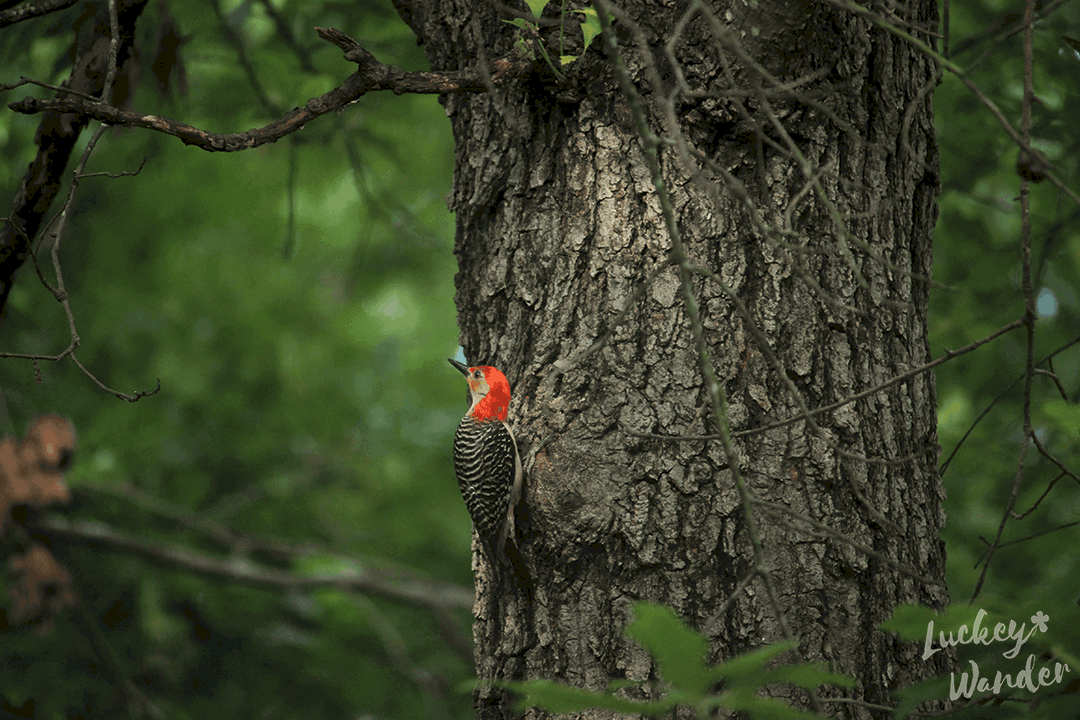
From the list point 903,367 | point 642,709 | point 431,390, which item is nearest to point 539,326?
point 903,367

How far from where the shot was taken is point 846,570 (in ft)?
5.61

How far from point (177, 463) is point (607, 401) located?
474cm

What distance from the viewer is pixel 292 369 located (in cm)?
614

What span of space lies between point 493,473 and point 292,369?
4633 mm

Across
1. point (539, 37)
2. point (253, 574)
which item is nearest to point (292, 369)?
point (253, 574)

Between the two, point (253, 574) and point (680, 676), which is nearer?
point (680, 676)

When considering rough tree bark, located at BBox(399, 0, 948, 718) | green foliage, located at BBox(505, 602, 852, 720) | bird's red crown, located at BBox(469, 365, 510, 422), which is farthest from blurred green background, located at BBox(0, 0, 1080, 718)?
green foliage, located at BBox(505, 602, 852, 720)

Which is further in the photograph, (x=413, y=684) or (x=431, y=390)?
(x=431, y=390)

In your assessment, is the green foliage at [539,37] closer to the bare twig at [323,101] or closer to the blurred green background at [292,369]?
the bare twig at [323,101]

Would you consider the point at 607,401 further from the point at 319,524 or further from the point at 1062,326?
the point at 319,524

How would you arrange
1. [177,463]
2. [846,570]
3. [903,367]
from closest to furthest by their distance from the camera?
[846,570], [903,367], [177,463]

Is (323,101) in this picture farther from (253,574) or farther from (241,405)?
(241,405)

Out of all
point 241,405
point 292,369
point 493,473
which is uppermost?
point 292,369

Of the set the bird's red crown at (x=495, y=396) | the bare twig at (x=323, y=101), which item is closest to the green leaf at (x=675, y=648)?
the bird's red crown at (x=495, y=396)
